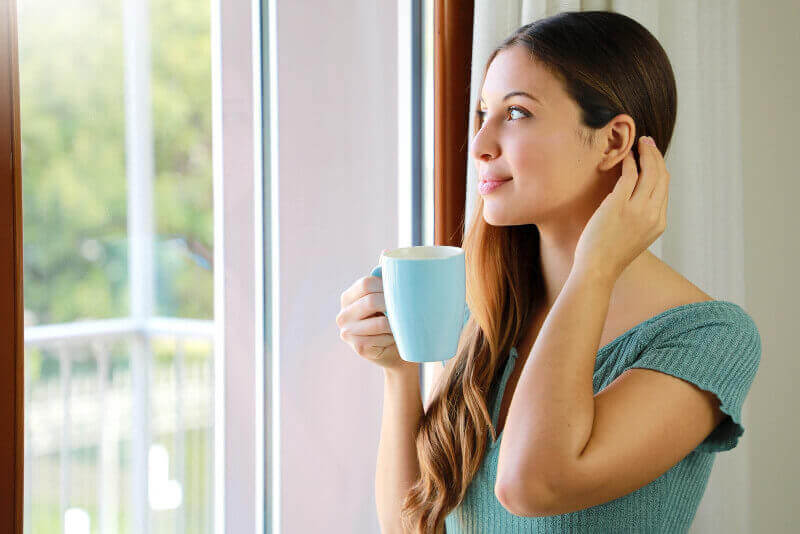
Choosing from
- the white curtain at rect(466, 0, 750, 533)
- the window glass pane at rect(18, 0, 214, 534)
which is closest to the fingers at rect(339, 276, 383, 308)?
the window glass pane at rect(18, 0, 214, 534)

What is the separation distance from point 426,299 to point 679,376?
34 centimetres

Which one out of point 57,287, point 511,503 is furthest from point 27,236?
point 511,503

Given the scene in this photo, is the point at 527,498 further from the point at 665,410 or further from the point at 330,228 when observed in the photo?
the point at 330,228

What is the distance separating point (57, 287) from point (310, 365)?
1.64 feet

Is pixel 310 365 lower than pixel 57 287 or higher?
lower

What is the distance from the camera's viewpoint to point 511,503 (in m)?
0.81

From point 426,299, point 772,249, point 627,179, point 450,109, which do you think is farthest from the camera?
point 772,249

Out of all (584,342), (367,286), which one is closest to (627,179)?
(584,342)

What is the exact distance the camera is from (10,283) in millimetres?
796

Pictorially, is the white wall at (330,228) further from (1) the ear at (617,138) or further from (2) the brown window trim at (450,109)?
(1) the ear at (617,138)

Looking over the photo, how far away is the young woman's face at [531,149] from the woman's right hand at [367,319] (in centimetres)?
22

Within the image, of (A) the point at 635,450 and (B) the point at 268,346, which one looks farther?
(B) the point at 268,346

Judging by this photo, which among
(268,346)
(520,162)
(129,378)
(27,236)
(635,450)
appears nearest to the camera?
(635,450)

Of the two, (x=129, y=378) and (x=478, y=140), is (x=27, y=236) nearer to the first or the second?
(x=129, y=378)
